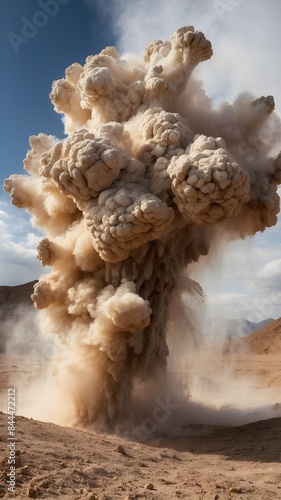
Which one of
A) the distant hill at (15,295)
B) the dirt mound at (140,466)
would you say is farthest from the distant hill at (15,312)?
the dirt mound at (140,466)

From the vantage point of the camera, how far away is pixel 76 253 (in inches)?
510

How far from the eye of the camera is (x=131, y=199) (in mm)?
11383

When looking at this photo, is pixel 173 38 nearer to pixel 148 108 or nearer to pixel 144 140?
pixel 148 108

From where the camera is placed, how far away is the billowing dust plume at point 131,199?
11.2m

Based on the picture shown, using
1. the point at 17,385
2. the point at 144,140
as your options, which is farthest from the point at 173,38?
the point at 17,385

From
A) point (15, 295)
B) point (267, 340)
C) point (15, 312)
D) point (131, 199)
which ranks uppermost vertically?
point (15, 295)

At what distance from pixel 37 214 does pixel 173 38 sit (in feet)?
24.3

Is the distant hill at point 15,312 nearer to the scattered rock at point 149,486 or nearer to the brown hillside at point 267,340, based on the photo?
the brown hillside at point 267,340

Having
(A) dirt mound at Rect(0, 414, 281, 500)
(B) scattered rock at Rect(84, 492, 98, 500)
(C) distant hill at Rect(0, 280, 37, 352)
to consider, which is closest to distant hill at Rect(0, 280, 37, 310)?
(C) distant hill at Rect(0, 280, 37, 352)

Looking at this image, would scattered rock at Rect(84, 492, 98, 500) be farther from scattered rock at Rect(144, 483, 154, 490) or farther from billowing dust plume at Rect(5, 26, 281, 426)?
billowing dust plume at Rect(5, 26, 281, 426)

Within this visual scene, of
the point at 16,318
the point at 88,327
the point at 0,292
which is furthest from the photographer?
the point at 0,292

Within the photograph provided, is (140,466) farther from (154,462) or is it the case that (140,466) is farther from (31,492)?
(31,492)

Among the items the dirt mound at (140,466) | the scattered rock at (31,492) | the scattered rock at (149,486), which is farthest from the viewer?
the scattered rock at (149,486)

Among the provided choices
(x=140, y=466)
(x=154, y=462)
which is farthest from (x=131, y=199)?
(x=140, y=466)
